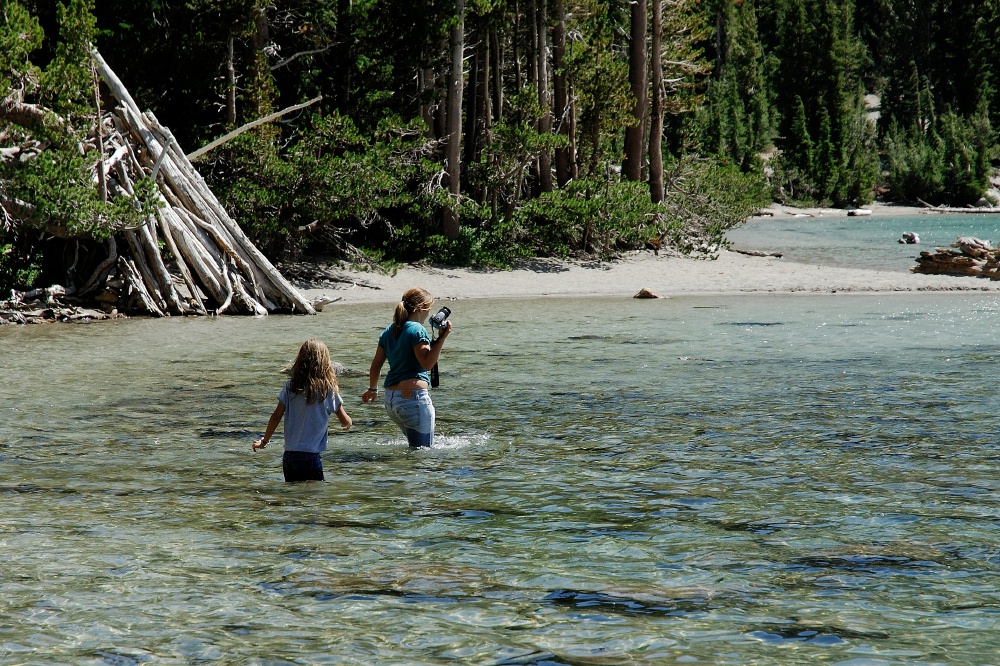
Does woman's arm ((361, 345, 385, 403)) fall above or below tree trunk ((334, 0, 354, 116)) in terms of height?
below

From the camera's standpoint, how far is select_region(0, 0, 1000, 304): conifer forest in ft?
63.9

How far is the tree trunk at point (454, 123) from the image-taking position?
26625mm

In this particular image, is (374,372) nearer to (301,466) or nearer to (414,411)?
(414,411)

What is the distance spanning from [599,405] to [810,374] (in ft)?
11.3

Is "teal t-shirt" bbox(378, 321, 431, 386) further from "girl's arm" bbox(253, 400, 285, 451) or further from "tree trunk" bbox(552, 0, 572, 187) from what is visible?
"tree trunk" bbox(552, 0, 572, 187)

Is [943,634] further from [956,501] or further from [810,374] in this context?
[810,374]

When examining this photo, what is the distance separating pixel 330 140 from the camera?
2511 centimetres

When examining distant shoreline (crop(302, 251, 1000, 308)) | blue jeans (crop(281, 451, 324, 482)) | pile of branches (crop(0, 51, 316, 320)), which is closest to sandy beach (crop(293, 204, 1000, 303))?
distant shoreline (crop(302, 251, 1000, 308))

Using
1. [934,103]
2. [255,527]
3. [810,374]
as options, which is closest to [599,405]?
[810,374]

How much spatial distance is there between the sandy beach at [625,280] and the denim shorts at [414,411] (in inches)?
584

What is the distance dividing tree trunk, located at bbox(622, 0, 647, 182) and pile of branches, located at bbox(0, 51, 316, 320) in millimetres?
14166

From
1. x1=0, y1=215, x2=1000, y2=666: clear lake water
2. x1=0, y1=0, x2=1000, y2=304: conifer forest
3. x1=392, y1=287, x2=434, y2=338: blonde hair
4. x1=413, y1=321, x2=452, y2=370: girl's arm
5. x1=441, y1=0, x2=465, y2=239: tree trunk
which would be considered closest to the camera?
x1=0, y1=215, x2=1000, y2=666: clear lake water

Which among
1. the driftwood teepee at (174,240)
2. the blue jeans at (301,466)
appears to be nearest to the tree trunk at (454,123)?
the driftwood teepee at (174,240)

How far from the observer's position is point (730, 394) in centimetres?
1179
